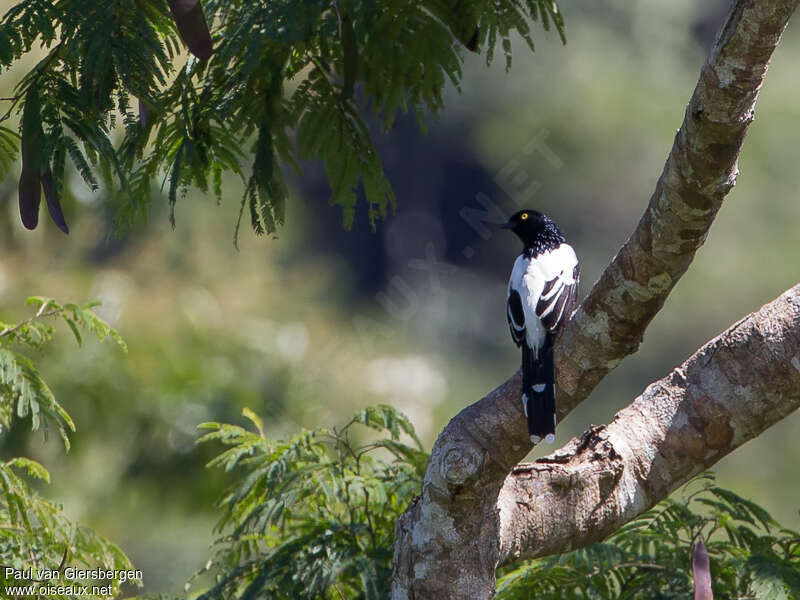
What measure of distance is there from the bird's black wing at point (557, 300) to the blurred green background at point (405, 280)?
16.5ft

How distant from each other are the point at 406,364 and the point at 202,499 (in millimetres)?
2874

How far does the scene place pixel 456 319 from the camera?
1080 cm

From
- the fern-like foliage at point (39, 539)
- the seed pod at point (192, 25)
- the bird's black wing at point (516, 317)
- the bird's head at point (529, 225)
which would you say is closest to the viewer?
the seed pod at point (192, 25)

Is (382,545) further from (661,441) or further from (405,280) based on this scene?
(405,280)

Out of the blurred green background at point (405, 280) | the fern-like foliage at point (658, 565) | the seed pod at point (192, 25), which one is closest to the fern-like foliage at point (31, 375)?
the seed pod at point (192, 25)

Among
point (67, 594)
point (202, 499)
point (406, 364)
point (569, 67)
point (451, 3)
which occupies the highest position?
point (569, 67)

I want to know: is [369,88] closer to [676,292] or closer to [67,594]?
[67,594]

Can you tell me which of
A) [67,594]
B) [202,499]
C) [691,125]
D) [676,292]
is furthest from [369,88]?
[676,292]

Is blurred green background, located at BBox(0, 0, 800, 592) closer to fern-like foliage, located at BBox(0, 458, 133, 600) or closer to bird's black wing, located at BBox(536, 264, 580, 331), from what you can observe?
fern-like foliage, located at BBox(0, 458, 133, 600)

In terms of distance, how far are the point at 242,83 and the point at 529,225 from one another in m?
1.91

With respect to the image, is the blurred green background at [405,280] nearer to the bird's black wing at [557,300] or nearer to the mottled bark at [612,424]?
the bird's black wing at [557,300]

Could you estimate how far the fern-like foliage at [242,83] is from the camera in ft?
8.00

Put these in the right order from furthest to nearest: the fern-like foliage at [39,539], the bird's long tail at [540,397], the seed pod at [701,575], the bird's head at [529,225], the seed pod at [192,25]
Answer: the bird's head at [529,225] < the fern-like foliage at [39,539] < the bird's long tail at [540,397] < the seed pod at [701,575] < the seed pod at [192,25]

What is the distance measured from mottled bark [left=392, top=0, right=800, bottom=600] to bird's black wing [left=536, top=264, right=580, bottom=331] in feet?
1.57
